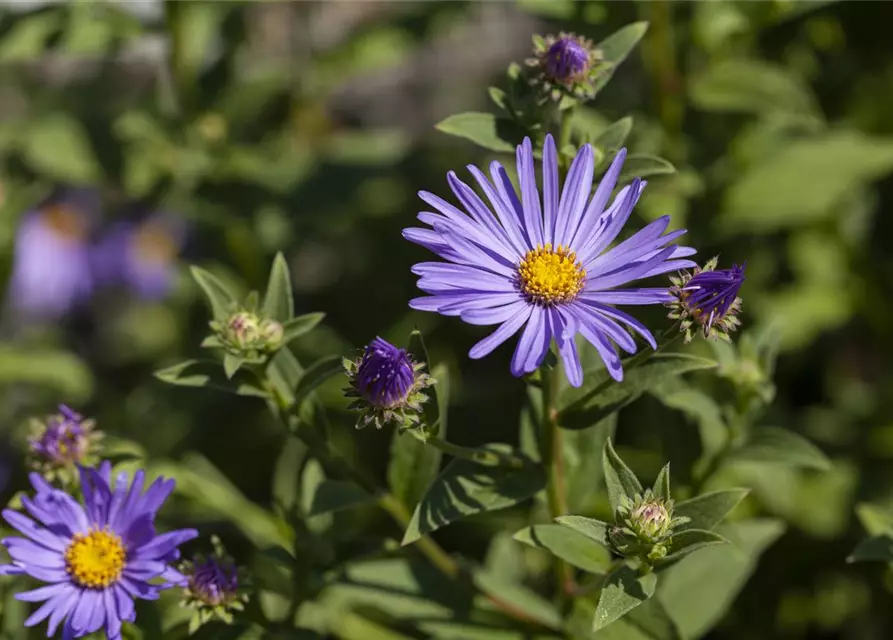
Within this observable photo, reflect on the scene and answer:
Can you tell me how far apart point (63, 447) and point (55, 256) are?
2732mm

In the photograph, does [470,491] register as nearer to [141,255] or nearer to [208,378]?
[208,378]

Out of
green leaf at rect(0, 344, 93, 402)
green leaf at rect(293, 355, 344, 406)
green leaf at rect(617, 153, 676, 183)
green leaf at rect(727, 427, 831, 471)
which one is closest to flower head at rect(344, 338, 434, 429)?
green leaf at rect(293, 355, 344, 406)

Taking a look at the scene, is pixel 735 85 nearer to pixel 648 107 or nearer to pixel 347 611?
pixel 648 107

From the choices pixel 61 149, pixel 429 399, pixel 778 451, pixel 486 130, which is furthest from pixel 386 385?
pixel 61 149

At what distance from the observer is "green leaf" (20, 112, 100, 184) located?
333 cm

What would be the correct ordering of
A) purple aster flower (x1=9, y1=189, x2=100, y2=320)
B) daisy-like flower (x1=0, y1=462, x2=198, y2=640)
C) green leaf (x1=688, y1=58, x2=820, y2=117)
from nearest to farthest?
daisy-like flower (x1=0, y1=462, x2=198, y2=640) → green leaf (x1=688, y1=58, x2=820, y2=117) → purple aster flower (x1=9, y1=189, x2=100, y2=320)

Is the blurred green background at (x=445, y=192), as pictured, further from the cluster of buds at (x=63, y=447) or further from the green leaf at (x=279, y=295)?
the green leaf at (x=279, y=295)

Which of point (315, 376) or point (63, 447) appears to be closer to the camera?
point (315, 376)

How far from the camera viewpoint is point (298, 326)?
1930 mm

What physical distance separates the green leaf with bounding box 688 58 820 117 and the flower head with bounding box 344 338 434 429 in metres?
1.61

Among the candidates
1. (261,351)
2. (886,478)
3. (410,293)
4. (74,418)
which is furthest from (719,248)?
(74,418)

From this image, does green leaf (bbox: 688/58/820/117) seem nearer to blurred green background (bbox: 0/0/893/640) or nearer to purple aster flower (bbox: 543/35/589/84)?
blurred green background (bbox: 0/0/893/640)

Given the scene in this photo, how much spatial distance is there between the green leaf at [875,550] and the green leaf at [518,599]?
0.65 m

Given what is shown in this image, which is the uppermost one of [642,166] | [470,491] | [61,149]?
[61,149]
